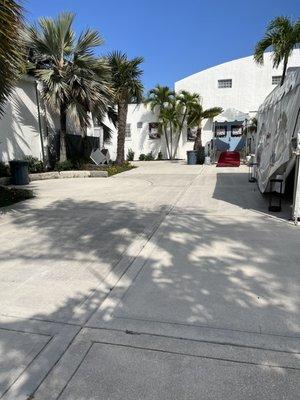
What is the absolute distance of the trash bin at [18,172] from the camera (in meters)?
12.5

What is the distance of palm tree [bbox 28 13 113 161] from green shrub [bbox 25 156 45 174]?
7.32 feet

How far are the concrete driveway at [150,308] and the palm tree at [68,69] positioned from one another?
8.54 meters

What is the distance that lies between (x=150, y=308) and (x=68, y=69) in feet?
42.3

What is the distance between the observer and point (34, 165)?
14852 millimetres

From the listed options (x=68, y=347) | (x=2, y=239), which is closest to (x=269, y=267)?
→ (x=68, y=347)

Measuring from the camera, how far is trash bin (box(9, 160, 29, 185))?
12484 mm

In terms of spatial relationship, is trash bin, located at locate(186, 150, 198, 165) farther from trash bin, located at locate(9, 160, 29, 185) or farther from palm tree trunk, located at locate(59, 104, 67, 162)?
trash bin, located at locate(9, 160, 29, 185)

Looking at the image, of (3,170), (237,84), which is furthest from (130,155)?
(3,170)

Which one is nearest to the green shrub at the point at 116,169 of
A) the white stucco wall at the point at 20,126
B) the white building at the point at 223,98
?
the white stucco wall at the point at 20,126

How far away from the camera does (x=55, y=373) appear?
8.38ft

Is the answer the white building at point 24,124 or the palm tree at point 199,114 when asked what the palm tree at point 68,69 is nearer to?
the white building at point 24,124

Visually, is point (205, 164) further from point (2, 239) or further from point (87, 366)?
point (87, 366)

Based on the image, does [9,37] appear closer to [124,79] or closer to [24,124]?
[24,124]

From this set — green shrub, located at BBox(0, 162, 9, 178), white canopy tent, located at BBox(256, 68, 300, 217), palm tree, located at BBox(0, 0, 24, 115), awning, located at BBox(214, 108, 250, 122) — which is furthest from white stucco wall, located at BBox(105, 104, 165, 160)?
palm tree, located at BBox(0, 0, 24, 115)
